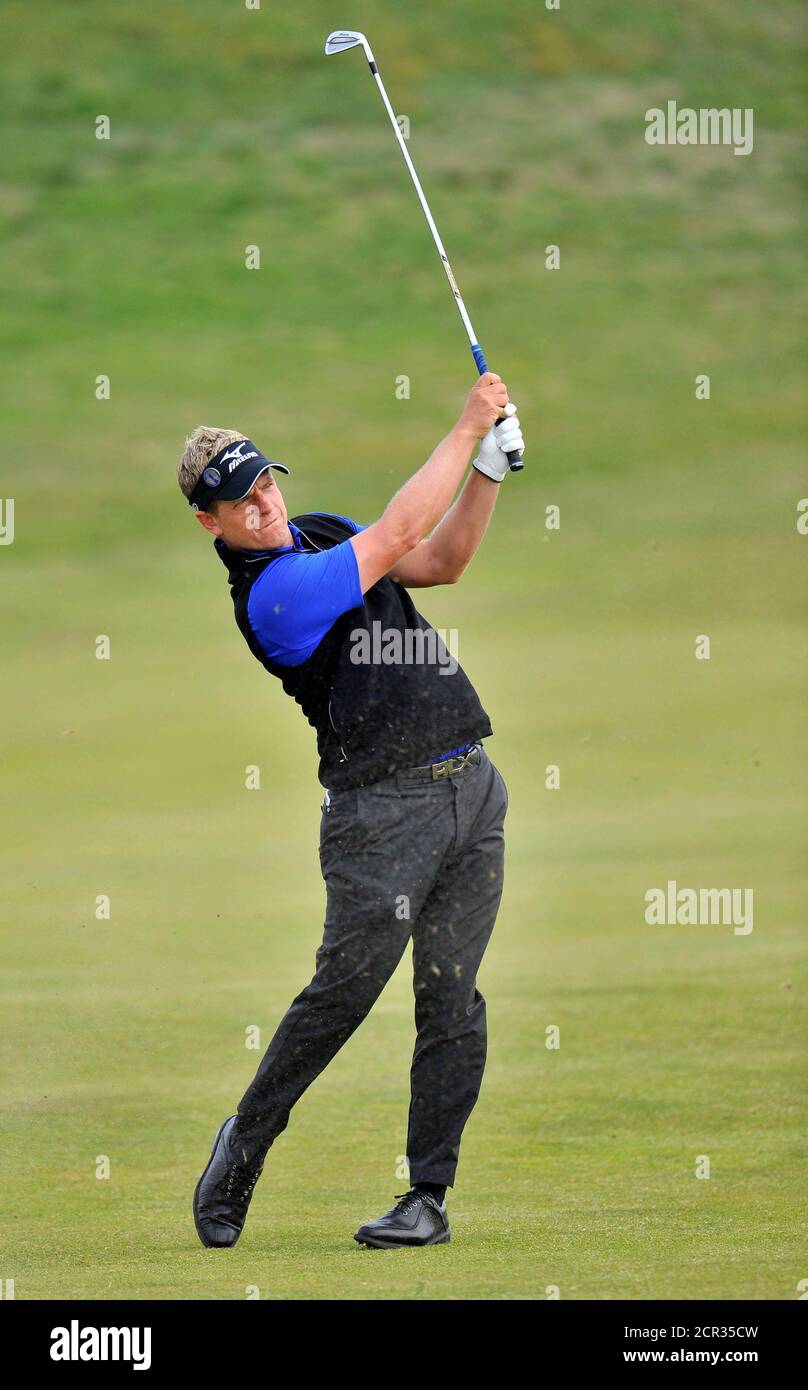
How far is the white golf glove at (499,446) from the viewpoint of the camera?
5539 millimetres

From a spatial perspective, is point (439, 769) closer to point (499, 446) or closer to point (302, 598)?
point (302, 598)

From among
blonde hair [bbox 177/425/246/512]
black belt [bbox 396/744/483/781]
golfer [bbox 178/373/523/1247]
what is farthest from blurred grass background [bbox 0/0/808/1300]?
blonde hair [bbox 177/425/246/512]

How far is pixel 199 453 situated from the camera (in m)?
5.50

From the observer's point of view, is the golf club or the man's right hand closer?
the man's right hand

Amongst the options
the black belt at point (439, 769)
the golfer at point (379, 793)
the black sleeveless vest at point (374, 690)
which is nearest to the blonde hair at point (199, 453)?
the golfer at point (379, 793)

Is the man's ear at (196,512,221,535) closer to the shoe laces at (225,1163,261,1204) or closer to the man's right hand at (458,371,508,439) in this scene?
the man's right hand at (458,371,508,439)

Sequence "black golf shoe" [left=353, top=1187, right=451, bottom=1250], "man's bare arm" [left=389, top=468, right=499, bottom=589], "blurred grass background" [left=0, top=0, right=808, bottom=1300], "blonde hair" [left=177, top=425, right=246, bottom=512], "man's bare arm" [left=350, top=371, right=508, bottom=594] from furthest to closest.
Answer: "blurred grass background" [left=0, top=0, right=808, bottom=1300] → "man's bare arm" [left=389, top=468, right=499, bottom=589] → "blonde hair" [left=177, top=425, right=246, bottom=512] → "black golf shoe" [left=353, top=1187, right=451, bottom=1250] → "man's bare arm" [left=350, top=371, right=508, bottom=594]

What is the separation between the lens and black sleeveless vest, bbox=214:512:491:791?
213 inches

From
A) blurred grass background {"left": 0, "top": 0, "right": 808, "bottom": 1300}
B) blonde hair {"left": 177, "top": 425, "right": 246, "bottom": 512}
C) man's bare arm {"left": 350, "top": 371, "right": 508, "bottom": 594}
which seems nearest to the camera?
man's bare arm {"left": 350, "top": 371, "right": 508, "bottom": 594}

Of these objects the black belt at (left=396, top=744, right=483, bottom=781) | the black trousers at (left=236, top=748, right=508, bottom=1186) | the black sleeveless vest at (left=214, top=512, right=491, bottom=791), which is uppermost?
the black sleeveless vest at (left=214, top=512, right=491, bottom=791)

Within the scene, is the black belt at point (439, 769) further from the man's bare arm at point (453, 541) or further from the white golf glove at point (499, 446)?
the white golf glove at point (499, 446)

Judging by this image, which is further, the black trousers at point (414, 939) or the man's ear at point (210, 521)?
the man's ear at point (210, 521)

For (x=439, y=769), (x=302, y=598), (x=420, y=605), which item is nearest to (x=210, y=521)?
(x=302, y=598)

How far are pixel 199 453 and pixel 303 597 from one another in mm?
504
